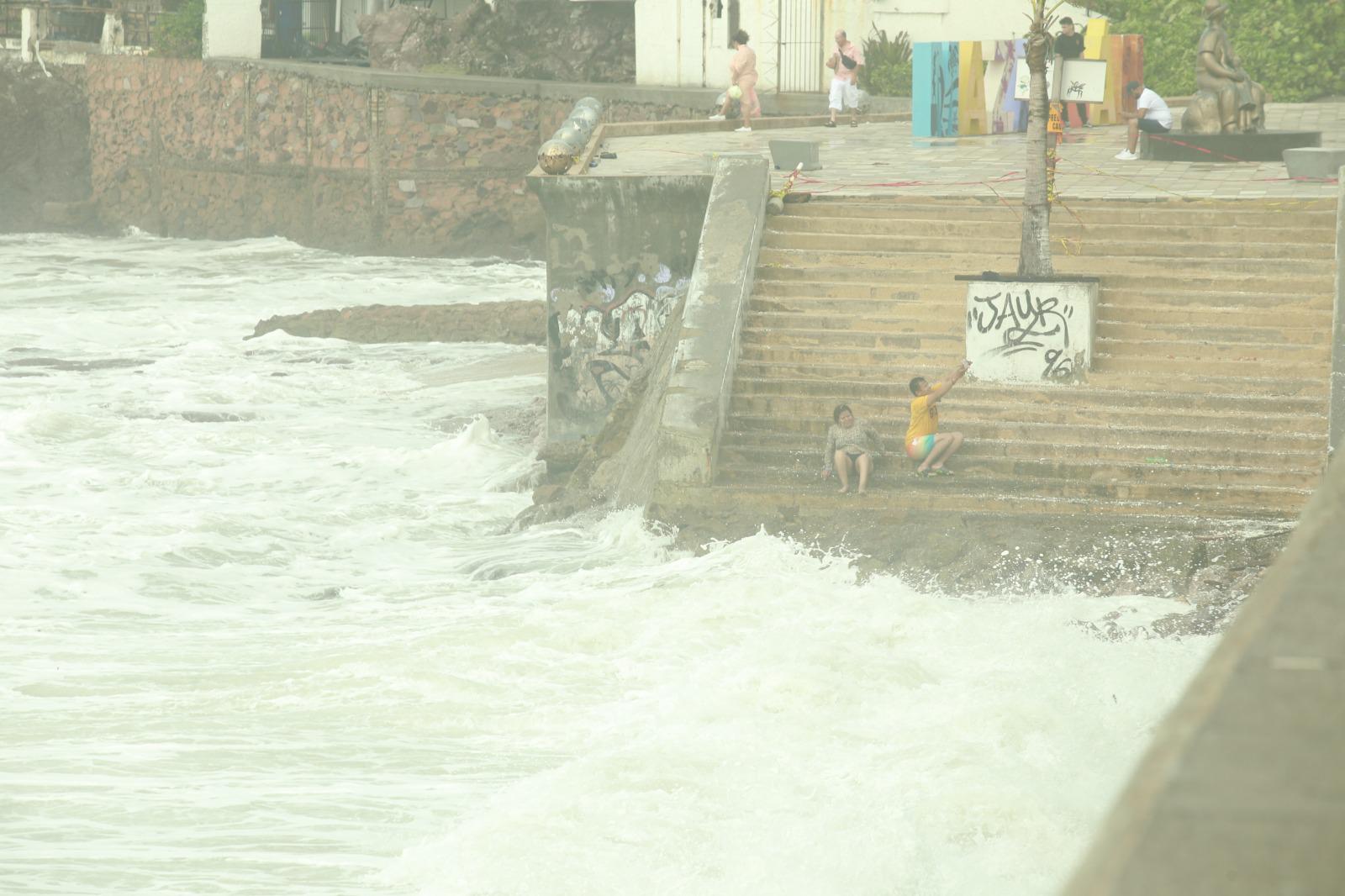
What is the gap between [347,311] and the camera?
78.8 feet

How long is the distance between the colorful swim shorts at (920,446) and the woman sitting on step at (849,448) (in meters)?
0.20

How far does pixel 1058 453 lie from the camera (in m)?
11.2

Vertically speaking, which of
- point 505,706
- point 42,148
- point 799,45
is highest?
point 799,45

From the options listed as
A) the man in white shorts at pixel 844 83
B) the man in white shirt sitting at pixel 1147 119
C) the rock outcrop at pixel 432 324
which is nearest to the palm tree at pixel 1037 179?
the man in white shirt sitting at pixel 1147 119

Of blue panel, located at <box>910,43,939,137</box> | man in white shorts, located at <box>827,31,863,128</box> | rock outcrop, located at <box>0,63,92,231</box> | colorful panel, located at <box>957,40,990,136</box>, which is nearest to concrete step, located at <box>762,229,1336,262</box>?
blue panel, located at <box>910,43,939,137</box>

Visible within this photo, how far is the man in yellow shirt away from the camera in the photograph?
10977 mm

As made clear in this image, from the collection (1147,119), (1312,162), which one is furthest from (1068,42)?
(1312,162)

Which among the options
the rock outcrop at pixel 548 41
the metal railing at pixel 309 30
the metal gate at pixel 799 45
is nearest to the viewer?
the metal gate at pixel 799 45

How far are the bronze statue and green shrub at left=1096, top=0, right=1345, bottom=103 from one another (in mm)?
6703

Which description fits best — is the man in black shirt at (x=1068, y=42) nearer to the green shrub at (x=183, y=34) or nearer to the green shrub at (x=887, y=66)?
the green shrub at (x=887, y=66)

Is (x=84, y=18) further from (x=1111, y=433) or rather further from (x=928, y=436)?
(x=1111, y=433)

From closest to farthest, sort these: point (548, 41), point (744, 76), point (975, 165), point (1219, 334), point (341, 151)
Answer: point (1219, 334) → point (975, 165) → point (744, 76) → point (341, 151) → point (548, 41)

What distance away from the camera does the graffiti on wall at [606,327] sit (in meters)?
14.3

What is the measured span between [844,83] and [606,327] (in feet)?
30.5
